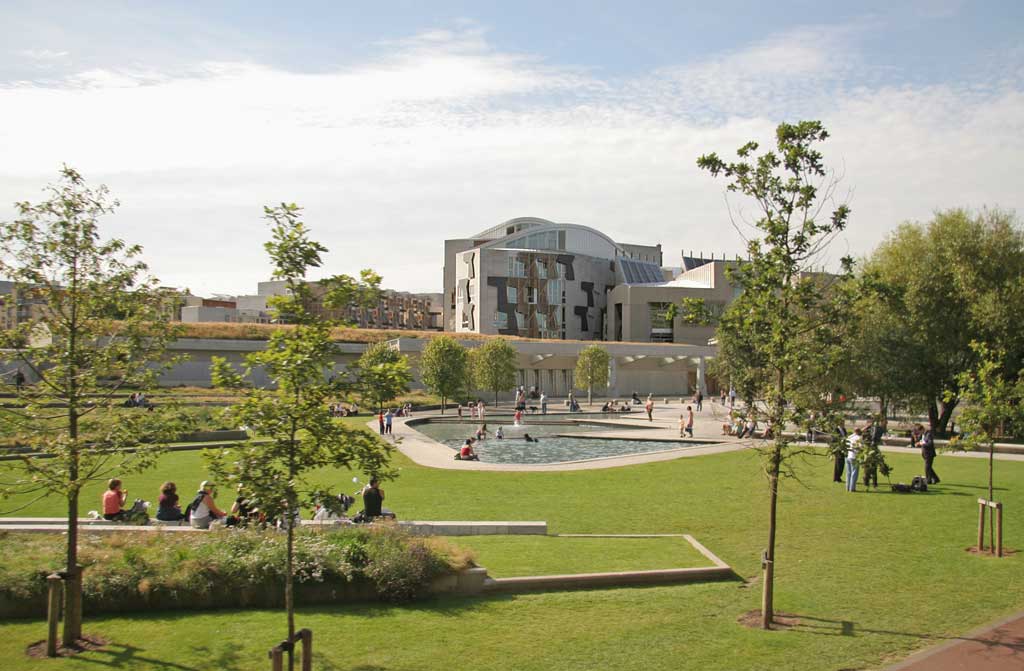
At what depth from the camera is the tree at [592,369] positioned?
56.4 metres

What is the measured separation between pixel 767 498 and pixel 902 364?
16956 mm

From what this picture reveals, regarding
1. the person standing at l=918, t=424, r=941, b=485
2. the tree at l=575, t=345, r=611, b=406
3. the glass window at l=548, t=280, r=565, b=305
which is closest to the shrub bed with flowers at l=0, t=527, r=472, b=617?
the person standing at l=918, t=424, r=941, b=485

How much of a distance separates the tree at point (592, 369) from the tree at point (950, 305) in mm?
26545

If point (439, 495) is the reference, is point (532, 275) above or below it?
above

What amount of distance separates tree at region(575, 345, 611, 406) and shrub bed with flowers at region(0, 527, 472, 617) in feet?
151

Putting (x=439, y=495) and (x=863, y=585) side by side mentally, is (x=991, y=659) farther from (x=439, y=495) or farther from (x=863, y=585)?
(x=439, y=495)

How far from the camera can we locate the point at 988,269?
31.0 meters

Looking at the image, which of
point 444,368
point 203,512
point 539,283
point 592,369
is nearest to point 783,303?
point 203,512

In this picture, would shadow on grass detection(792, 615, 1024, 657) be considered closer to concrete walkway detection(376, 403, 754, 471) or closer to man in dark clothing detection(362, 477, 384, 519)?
concrete walkway detection(376, 403, 754, 471)

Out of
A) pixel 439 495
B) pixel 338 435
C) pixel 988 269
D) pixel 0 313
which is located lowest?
pixel 439 495

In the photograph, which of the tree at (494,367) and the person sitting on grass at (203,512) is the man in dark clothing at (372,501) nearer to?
the person sitting on grass at (203,512)

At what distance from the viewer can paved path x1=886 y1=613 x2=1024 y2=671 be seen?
7.92 meters

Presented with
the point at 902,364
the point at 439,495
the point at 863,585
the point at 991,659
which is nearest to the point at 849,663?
the point at 991,659

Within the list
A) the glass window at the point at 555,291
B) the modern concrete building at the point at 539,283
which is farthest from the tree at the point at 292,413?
the glass window at the point at 555,291
